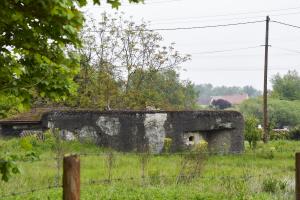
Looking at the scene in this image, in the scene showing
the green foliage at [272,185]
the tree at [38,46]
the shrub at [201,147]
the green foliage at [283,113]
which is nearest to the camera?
the tree at [38,46]

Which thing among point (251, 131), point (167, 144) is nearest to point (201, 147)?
point (167, 144)

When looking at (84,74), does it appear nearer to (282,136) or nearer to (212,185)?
(282,136)

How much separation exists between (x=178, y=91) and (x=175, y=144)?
17.2 meters

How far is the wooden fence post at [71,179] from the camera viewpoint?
4.95m

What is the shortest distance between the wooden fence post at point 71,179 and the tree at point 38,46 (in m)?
0.63

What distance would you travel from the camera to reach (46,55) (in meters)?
4.53

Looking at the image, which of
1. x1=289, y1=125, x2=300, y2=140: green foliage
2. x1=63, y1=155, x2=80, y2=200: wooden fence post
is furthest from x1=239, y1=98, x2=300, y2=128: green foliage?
x1=63, y1=155, x2=80, y2=200: wooden fence post

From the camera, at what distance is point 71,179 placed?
16.3 feet

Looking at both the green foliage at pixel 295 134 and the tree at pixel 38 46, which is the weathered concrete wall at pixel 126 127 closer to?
the tree at pixel 38 46

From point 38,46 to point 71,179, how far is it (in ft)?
4.35

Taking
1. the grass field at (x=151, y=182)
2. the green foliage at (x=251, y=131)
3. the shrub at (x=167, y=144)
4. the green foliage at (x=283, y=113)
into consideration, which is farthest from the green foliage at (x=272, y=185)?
the green foliage at (x=283, y=113)

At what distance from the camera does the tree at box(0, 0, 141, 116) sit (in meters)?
3.94

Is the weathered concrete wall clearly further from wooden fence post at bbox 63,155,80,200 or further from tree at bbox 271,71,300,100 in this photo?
tree at bbox 271,71,300,100

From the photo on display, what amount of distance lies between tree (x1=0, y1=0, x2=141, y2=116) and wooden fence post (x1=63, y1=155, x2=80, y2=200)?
0.63m
